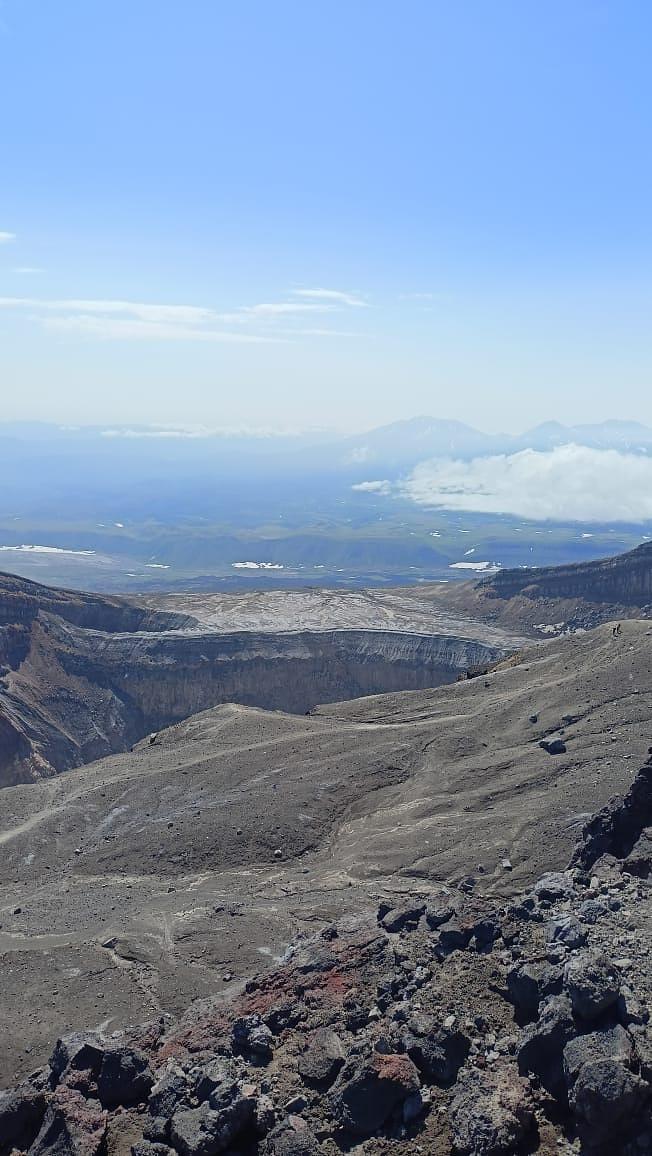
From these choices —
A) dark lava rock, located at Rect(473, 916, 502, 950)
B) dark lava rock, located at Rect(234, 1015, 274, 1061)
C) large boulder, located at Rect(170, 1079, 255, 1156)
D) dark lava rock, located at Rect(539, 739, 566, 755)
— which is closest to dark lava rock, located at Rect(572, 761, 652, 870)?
dark lava rock, located at Rect(473, 916, 502, 950)

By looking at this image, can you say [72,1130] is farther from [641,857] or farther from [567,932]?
[641,857]

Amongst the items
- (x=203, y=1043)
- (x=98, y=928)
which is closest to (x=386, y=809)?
(x=98, y=928)

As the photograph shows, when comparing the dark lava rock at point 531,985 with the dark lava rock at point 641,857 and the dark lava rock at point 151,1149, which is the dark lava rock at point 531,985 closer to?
the dark lava rock at point 641,857

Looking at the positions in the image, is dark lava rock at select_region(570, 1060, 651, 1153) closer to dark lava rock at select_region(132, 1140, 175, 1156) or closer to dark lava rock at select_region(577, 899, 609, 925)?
dark lava rock at select_region(577, 899, 609, 925)

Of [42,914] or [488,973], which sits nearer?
[488,973]

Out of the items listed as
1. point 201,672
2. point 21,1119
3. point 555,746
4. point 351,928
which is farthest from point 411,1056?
point 201,672

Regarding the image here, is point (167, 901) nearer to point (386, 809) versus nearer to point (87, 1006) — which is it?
point (87, 1006)

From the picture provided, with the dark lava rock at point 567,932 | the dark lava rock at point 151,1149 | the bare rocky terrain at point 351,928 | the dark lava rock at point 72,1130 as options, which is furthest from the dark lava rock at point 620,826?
the dark lava rock at point 72,1130
